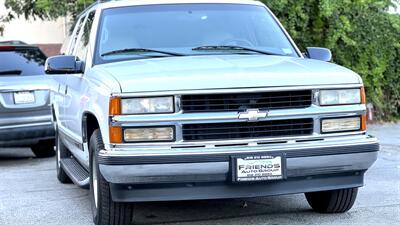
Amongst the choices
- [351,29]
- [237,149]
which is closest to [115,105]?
[237,149]

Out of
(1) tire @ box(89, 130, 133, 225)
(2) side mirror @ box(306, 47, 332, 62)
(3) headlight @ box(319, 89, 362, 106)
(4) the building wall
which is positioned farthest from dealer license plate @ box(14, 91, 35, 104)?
(4) the building wall

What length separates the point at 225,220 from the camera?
5.85 m

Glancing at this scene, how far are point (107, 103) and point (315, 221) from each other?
2080 millimetres

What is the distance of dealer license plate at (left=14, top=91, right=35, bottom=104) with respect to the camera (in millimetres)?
9284

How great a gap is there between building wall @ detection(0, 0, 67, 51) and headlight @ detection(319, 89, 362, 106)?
1416cm

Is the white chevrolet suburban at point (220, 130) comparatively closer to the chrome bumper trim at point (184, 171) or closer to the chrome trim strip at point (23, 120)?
the chrome bumper trim at point (184, 171)

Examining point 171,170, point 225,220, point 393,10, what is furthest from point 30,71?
point 393,10

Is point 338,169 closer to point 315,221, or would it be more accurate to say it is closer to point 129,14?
point 315,221

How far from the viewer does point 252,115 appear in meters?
4.96

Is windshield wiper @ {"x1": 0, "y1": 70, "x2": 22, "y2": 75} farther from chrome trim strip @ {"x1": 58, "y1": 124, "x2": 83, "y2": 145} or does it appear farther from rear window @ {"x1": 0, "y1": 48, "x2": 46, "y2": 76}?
chrome trim strip @ {"x1": 58, "y1": 124, "x2": 83, "y2": 145}

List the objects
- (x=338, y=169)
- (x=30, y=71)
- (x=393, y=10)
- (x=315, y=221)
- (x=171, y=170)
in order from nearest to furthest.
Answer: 1. (x=171, y=170)
2. (x=338, y=169)
3. (x=315, y=221)
4. (x=30, y=71)
5. (x=393, y=10)

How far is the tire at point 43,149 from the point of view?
A: 10.4 meters

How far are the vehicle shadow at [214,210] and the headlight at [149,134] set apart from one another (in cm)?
121

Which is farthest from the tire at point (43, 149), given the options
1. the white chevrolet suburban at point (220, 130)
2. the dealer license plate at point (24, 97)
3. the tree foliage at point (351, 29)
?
the white chevrolet suburban at point (220, 130)
